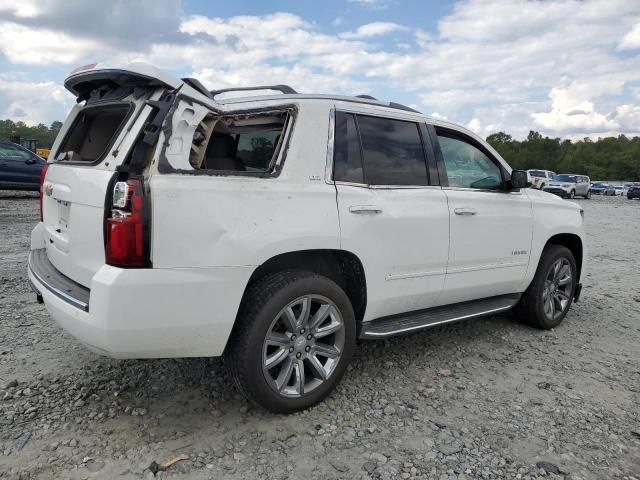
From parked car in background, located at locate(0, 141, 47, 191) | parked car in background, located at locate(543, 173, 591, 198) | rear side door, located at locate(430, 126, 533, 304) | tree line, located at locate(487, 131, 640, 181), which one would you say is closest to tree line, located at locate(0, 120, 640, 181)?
tree line, located at locate(487, 131, 640, 181)

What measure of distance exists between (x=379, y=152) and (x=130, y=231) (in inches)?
69.8

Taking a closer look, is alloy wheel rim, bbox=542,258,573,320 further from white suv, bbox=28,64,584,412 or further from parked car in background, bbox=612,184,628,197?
parked car in background, bbox=612,184,628,197

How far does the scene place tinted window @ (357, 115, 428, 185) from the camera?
3.42 meters

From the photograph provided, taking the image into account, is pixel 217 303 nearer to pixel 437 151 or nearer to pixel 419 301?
pixel 419 301

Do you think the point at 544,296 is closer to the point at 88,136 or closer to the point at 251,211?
the point at 251,211

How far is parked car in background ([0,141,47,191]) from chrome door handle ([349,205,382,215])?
12796 millimetres

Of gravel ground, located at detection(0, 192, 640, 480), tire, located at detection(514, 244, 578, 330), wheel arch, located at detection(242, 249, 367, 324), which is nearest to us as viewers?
gravel ground, located at detection(0, 192, 640, 480)

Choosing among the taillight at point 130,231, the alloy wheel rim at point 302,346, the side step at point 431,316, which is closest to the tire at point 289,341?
the alloy wheel rim at point 302,346

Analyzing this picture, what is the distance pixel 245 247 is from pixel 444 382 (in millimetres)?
1815

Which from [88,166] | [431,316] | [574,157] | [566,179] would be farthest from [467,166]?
[574,157]

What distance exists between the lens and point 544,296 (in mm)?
4727

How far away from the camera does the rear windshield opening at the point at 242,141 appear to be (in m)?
3.10

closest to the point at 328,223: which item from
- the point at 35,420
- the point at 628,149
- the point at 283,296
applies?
the point at 283,296

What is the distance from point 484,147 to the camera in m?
4.32
